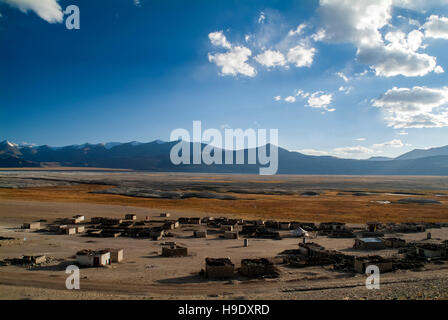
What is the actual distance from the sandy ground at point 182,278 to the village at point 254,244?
0.73m

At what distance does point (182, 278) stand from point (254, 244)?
12.8m

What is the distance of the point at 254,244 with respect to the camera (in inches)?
1222

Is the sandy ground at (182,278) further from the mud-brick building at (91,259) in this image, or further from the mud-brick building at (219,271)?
the mud-brick building at (91,259)

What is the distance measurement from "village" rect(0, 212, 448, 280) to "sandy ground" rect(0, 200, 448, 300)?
727mm

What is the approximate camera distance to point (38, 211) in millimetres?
A: 49625

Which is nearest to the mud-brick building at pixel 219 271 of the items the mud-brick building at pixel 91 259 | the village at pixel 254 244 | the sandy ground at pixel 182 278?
the village at pixel 254 244

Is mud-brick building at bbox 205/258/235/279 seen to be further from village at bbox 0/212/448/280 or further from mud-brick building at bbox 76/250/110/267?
mud-brick building at bbox 76/250/110/267

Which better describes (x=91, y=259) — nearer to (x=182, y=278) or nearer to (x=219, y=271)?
(x=182, y=278)

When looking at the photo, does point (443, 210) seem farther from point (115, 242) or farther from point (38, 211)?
point (38, 211)

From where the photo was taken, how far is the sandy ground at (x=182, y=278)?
1562 cm

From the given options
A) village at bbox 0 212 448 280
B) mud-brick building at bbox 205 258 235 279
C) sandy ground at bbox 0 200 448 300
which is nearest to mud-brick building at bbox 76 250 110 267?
village at bbox 0 212 448 280

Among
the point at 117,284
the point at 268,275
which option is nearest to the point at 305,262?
A: the point at 268,275

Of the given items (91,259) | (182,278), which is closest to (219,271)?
(182,278)
